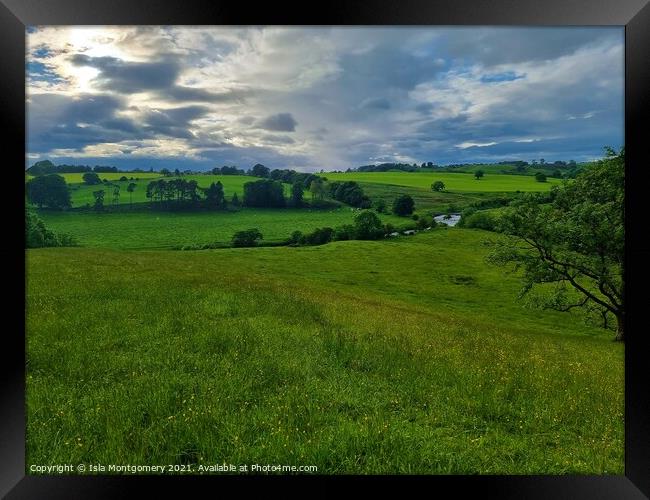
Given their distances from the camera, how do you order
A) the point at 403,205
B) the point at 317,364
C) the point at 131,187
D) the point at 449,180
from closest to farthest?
the point at 317,364, the point at 131,187, the point at 449,180, the point at 403,205

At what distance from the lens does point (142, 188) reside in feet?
20.2

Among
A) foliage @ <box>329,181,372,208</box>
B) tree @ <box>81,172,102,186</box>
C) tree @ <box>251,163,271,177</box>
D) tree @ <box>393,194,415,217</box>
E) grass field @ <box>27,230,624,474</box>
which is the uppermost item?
tree @ <box>251,163,271,177</box>

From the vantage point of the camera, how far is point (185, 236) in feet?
21.2

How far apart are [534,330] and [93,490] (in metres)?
7.52

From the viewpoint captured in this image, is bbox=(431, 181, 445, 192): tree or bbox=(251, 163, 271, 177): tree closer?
bbox=(251, 163, 271, 177): tree

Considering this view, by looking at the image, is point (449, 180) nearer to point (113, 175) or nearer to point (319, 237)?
point (319, 237)

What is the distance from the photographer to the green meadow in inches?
163

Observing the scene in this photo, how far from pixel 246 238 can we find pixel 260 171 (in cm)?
139

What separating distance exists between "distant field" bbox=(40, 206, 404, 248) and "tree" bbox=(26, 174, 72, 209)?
2.19 ft

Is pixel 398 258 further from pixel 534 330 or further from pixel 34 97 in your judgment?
pixel 34 97

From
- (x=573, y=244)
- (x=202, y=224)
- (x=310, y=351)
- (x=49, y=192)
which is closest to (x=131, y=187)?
(x=49, y=192)

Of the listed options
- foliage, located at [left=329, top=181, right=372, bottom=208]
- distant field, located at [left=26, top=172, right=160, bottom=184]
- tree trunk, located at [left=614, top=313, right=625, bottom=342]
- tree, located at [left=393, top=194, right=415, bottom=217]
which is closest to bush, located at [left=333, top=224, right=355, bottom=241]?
foliage, located at [left=329, top=181, right=372, bottom=208]

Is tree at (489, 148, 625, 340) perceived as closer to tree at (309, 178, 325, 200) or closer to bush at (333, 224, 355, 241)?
bush at (333, 224, 355, 241)

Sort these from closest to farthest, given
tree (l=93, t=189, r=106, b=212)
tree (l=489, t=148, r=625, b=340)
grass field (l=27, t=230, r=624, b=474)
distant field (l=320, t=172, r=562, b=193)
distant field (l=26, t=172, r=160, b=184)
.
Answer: grass field (l=27, t=230, r=624, b=474), tree (l=489, t=148, r=625, b=340), distant field (l=26, t=172, r=160, b=184), distant field (l=320, t=172, r=562, b=193), tree (l=93, t=189, r=106, b=212)
